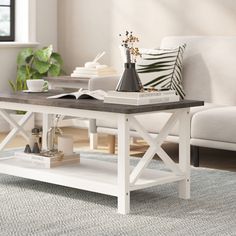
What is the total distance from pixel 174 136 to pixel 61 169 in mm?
1067

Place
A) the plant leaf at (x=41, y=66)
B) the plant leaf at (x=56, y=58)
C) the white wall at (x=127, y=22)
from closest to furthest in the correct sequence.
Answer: the white wall at (x=127, y=22), the plant leaf at (x=41, y=66), the plant leaf at (x=56, y=58)

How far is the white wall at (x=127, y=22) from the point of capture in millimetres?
5727

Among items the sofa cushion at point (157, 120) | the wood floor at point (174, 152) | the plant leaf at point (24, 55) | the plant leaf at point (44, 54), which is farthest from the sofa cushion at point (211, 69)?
the plant leaf at point (24, 55)

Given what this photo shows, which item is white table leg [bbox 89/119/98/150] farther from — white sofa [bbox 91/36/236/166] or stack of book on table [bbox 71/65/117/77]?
→ stack of book on table [bbox 71/65/117/77]

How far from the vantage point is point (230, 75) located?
5.12 meters

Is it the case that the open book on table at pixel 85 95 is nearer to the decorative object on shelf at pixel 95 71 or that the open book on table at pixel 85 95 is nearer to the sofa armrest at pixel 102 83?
the sofa armrest at pixel 102 83

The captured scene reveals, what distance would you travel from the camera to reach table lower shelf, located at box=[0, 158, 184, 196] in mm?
3639

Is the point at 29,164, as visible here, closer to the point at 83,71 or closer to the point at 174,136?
the point at 174,136

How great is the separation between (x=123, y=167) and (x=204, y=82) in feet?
6.21

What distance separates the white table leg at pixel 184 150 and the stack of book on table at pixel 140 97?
0.12m

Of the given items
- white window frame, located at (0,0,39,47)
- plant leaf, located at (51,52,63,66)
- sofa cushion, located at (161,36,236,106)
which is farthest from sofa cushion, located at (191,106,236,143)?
white window frame, located at (0,0,39,47)

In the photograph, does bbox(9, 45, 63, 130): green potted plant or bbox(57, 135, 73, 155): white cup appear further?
bbox(9, 45, 63, 130): green potted plant

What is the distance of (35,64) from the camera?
21.1ft

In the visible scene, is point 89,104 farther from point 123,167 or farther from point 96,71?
point 96,71
